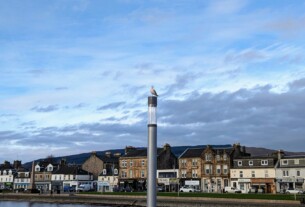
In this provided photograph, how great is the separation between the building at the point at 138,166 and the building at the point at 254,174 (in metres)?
17.2

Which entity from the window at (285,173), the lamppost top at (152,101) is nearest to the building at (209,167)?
the window at (285,173)

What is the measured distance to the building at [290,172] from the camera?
81.1 meters

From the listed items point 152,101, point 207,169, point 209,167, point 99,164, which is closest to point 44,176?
point 99,164

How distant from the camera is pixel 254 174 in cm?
8712

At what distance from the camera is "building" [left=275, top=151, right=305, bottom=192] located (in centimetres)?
8106

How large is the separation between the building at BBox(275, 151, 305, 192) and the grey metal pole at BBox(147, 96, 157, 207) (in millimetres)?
74596

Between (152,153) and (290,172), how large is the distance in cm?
7749

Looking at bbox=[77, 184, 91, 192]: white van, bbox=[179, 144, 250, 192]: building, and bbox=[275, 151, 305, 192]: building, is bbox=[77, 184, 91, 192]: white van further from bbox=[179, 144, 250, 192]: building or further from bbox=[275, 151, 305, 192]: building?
bbox=[275, 151, 305, 192]: building

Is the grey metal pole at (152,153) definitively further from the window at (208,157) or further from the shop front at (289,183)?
the window at (208,157)

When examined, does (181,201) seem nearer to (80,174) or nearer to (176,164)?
(176,164)

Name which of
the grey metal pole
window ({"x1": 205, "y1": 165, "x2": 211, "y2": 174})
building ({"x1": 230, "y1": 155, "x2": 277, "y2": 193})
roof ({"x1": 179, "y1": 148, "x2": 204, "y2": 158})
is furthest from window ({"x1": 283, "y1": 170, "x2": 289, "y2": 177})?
the grey metal pole

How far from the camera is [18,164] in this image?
151m

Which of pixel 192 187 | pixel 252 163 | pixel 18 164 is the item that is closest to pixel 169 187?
pixel 192 187

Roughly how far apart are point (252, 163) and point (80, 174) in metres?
51.6
